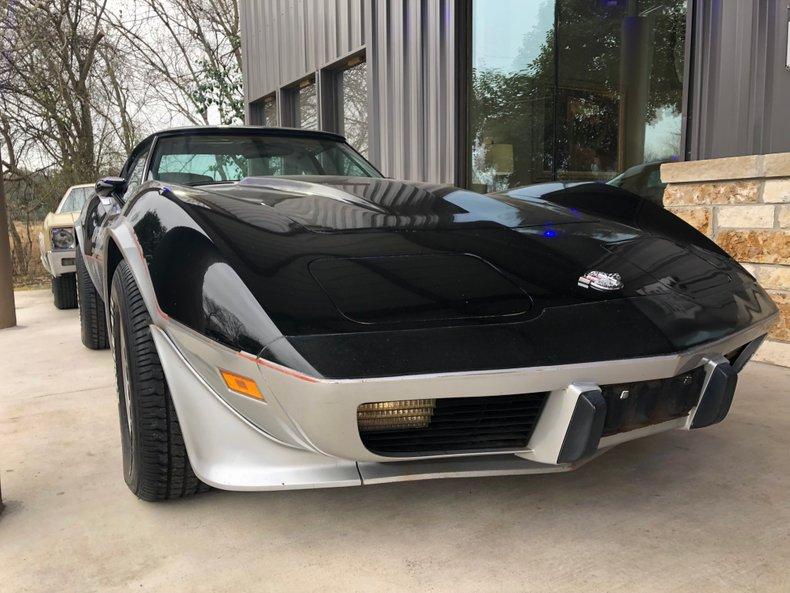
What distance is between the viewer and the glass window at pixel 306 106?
8.60 metres

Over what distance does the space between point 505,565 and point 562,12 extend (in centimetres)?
459

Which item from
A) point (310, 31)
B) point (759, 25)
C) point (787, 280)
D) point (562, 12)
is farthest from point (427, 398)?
point (310, 31)

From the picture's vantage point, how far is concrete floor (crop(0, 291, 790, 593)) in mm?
1327

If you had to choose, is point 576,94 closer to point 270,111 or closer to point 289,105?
point 289,105

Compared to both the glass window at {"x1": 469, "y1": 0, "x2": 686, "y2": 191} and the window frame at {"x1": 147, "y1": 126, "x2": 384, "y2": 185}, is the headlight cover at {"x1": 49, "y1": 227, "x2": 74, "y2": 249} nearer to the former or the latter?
the window frame at {"x1": 147, "y1": 126, "x2": 384, "y2": 185}

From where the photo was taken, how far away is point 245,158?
111 inches

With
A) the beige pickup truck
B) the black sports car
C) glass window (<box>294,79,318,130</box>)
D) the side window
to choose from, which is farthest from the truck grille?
glass window (<box>294,79,318,130</box>)

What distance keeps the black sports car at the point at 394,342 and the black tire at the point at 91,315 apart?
2.34m

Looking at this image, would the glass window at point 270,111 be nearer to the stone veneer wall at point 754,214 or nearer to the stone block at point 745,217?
the stone veneer wall at point 754,214

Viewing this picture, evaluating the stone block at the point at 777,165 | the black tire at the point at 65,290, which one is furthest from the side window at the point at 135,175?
the black tire at the point at 65,290

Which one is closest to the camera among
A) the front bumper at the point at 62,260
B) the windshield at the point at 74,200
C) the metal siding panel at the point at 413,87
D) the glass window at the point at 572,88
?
the glass window at the point at 572,88

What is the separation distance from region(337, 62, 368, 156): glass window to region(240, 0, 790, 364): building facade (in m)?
0.03

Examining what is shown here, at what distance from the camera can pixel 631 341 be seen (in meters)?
1.35

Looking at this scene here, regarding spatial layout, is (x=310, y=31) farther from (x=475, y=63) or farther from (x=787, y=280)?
(x=787, y=280)
